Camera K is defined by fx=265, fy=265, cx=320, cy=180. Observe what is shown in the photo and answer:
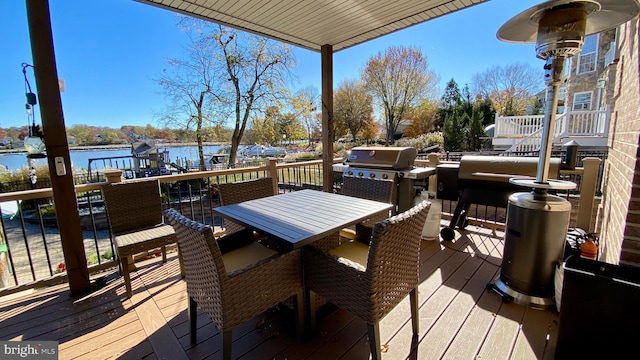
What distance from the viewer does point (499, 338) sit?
1.63 meters

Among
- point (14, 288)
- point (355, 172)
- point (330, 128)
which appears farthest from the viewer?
point (330, 128)

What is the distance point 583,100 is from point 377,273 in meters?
13.8

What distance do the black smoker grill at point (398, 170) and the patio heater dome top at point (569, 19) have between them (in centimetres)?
→ 147

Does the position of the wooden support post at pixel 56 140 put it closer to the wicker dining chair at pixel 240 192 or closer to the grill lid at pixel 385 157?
the wicker dining chair at pixel 240 192

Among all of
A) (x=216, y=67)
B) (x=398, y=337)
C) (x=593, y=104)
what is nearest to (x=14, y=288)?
(x=398, y=337)

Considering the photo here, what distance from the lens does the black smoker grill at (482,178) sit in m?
2.48

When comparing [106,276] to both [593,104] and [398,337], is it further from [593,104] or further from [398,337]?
→ [593,104]

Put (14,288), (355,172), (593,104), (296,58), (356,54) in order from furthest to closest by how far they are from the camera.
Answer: (356,54) → (296,58) → (593,104) → (355,172) → (14,288)

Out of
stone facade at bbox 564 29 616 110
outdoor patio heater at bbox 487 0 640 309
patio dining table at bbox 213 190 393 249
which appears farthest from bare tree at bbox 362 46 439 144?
patio dining table at bbox 213 190 393 249

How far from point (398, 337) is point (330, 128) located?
113 inches

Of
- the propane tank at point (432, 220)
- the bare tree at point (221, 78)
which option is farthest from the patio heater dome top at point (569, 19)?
the bare tree at point (221, 78)

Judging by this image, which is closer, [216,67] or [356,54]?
[216,67]

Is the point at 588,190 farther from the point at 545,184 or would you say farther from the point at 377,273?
the point at 377,273

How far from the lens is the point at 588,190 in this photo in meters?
2.61
